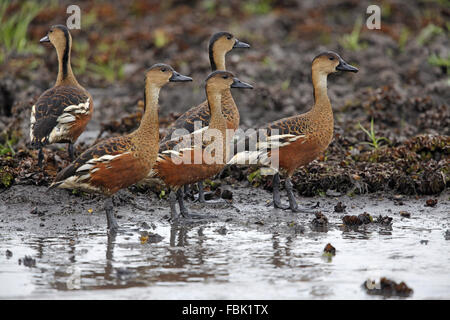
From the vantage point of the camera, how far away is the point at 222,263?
6.66 metres

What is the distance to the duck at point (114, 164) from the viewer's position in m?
7.66

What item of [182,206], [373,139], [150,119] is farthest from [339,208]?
[150,119]

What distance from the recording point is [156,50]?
16469mm

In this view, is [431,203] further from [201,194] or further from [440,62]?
[440,62]

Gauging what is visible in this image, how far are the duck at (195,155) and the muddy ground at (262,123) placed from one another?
495 millimetres

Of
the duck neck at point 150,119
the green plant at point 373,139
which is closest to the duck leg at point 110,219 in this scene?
the duck neck at point 150,119

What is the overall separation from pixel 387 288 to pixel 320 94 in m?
3.49

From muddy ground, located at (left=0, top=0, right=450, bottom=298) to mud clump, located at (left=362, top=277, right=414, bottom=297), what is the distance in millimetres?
97

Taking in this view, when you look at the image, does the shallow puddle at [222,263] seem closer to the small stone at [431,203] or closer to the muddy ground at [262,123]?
the muddy ground at [262,123]

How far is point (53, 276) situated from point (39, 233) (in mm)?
1668

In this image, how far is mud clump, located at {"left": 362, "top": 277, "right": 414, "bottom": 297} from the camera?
580cm

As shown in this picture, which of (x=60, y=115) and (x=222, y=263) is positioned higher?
(x=60, y=115)
